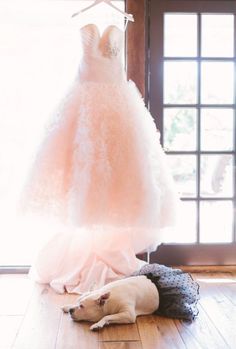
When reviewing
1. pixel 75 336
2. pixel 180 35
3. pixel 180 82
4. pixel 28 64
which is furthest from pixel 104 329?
pixel 28 64

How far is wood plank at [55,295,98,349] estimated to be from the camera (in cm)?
219

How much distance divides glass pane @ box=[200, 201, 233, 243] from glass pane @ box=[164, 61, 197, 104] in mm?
757

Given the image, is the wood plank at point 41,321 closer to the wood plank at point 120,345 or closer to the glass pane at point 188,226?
the wood plank at point 120,345

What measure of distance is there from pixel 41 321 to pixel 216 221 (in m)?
1.60

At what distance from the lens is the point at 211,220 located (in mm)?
3576

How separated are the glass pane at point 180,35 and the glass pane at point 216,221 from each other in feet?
3.53

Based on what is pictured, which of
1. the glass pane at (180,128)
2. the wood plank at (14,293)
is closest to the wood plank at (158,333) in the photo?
the wood plank at (14,293)

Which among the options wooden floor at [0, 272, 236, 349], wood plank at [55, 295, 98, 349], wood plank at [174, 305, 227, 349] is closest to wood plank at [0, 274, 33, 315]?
wooden floor at [0, 272, 236, 349]

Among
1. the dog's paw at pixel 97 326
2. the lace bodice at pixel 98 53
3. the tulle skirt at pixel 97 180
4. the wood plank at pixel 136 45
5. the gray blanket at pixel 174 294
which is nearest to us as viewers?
the dog's paw at pixel 97 326

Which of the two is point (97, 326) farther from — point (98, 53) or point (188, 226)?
point (98, 53)

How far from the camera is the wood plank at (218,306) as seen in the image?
7.73 ft

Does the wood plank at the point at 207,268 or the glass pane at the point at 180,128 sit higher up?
the glass pane at the point at 180,128

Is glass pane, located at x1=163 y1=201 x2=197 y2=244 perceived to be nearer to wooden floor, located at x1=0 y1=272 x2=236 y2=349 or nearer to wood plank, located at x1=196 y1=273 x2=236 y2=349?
wood plank, located at x1=196 y1=273 x2=236 y2=349

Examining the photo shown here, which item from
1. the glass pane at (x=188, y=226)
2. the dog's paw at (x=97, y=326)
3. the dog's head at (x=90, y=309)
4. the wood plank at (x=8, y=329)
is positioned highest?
the glass pane at (x=188, y=226)
